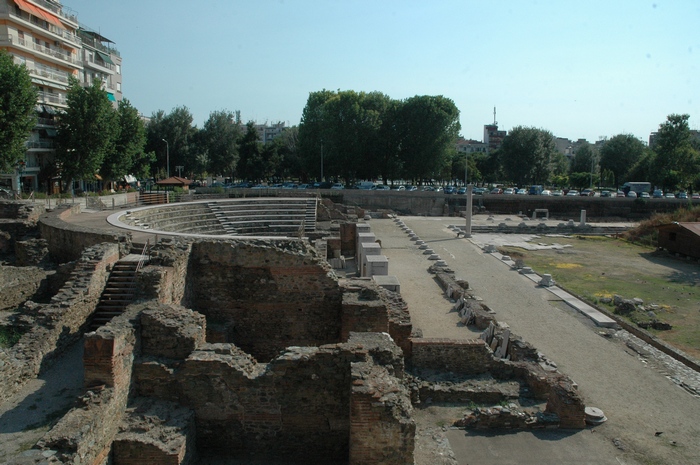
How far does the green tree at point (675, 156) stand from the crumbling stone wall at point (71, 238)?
212ft

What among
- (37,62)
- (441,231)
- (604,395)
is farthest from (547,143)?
(604,395)

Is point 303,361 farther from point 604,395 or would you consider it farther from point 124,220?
point 124,220

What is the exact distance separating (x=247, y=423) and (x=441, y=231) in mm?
31547

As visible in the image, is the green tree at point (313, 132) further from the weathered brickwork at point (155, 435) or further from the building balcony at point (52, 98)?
the weathered brickwork at point (155, 435)

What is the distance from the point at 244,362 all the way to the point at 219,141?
5694 centimetres

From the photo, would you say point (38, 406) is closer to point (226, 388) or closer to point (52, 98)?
point (226, 388)

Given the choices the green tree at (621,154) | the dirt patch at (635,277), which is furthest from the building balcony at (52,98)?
the green tree at (621,154)

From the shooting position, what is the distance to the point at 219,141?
62.1 m

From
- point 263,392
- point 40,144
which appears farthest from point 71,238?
point 40,144

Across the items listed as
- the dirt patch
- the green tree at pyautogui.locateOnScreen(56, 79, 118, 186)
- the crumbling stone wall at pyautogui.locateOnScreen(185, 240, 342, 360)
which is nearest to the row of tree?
the green tree at pyautogui.locateOnScreen(56, 79, 118, 186)

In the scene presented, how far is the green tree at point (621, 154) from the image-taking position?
74875mm

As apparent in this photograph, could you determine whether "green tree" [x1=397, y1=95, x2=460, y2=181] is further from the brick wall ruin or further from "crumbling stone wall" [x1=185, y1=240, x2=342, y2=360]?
the brick wall ruin

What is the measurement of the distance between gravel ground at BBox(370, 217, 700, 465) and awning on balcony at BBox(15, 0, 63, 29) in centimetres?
3088

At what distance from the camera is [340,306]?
12.3 meters
